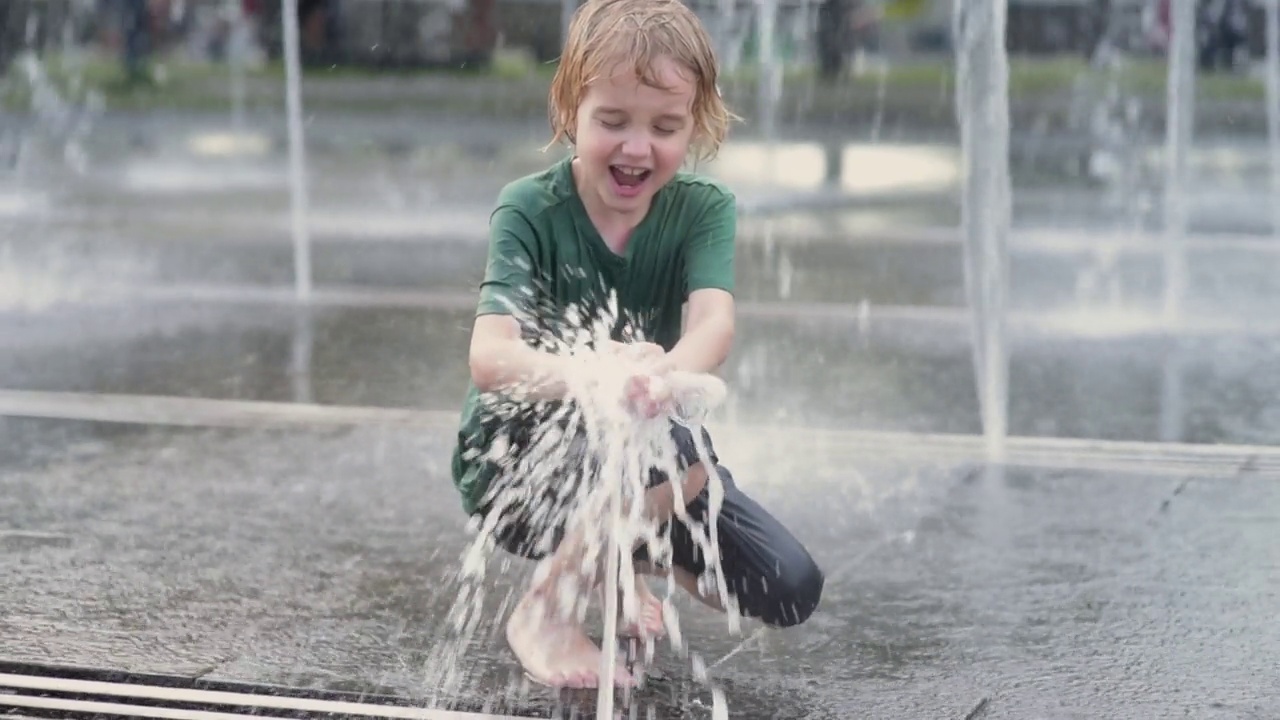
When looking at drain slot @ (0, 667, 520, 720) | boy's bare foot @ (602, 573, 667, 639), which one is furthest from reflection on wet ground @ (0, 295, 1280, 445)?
drain slot @ (0, 667, 520, 720)

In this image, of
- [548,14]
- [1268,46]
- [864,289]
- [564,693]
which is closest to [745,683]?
[564,693]

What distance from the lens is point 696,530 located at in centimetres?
334

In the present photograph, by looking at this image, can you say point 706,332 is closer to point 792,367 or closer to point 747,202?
point 792,367

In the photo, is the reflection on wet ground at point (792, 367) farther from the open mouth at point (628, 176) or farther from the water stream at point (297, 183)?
the open mouth at point (628, 176)

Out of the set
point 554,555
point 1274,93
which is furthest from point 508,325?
point 1274,93

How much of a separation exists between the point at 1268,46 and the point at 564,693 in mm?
17511

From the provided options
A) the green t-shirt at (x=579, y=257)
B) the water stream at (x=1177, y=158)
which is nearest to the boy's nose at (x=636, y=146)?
the green t-shirt at (x=579, y=257)

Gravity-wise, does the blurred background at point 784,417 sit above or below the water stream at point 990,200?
below

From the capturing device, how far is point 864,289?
Result: 26.1 feet

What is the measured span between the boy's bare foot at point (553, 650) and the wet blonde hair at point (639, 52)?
827mm

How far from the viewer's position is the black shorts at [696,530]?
3.27 metres

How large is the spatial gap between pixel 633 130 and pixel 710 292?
317 mm

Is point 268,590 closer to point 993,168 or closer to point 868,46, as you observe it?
point 993,168

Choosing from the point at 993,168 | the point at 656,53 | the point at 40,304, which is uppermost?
the point at 656,53
